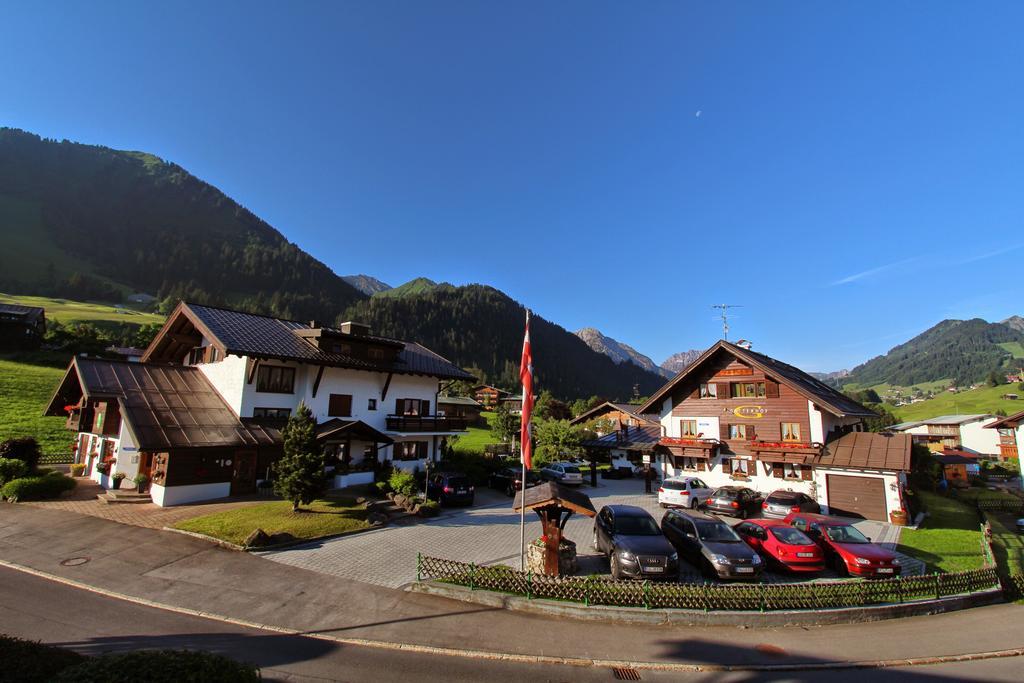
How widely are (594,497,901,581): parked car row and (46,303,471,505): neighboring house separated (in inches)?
589

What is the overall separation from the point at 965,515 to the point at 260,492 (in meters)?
42.5

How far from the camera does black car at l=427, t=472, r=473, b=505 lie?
24.9 metres

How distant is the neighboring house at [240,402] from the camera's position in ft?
75.5

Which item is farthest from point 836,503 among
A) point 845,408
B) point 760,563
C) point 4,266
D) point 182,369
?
point 4,266

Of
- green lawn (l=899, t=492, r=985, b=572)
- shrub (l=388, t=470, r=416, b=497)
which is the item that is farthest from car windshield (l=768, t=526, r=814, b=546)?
shrub (l=388, t=470, r=416, b=497)

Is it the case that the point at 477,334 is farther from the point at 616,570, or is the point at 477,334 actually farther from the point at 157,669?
the point at 157,669

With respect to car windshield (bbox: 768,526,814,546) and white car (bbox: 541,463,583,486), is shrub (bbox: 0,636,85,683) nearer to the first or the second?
car windshield (bbox: 768,526,814,546)

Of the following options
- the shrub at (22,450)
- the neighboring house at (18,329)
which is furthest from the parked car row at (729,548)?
the neighboring house at (18,329)

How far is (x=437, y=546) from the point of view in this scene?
1747cm

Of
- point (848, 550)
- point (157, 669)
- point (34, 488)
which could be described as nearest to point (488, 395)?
point (34, 488)

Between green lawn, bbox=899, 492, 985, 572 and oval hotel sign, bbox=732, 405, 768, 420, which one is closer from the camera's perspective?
green lawn, bbox=899, 492, 985, 572

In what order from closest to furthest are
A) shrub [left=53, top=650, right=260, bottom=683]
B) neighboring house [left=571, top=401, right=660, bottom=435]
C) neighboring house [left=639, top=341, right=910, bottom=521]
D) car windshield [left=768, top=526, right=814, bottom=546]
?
shrub [left=53, top=650, right=260, bottom=683], car windshield [left=768, top=526, right=814, bottom=546], neighboring house [left=639, top=341, right=910, bottom=521], neighboring house [left=571, top=401, right=660, bottom=435]

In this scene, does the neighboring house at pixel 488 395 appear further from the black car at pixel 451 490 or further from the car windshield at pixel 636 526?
the car windshield at pixel 636 526

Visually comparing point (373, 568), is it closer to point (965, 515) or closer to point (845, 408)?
point (845, 408)
